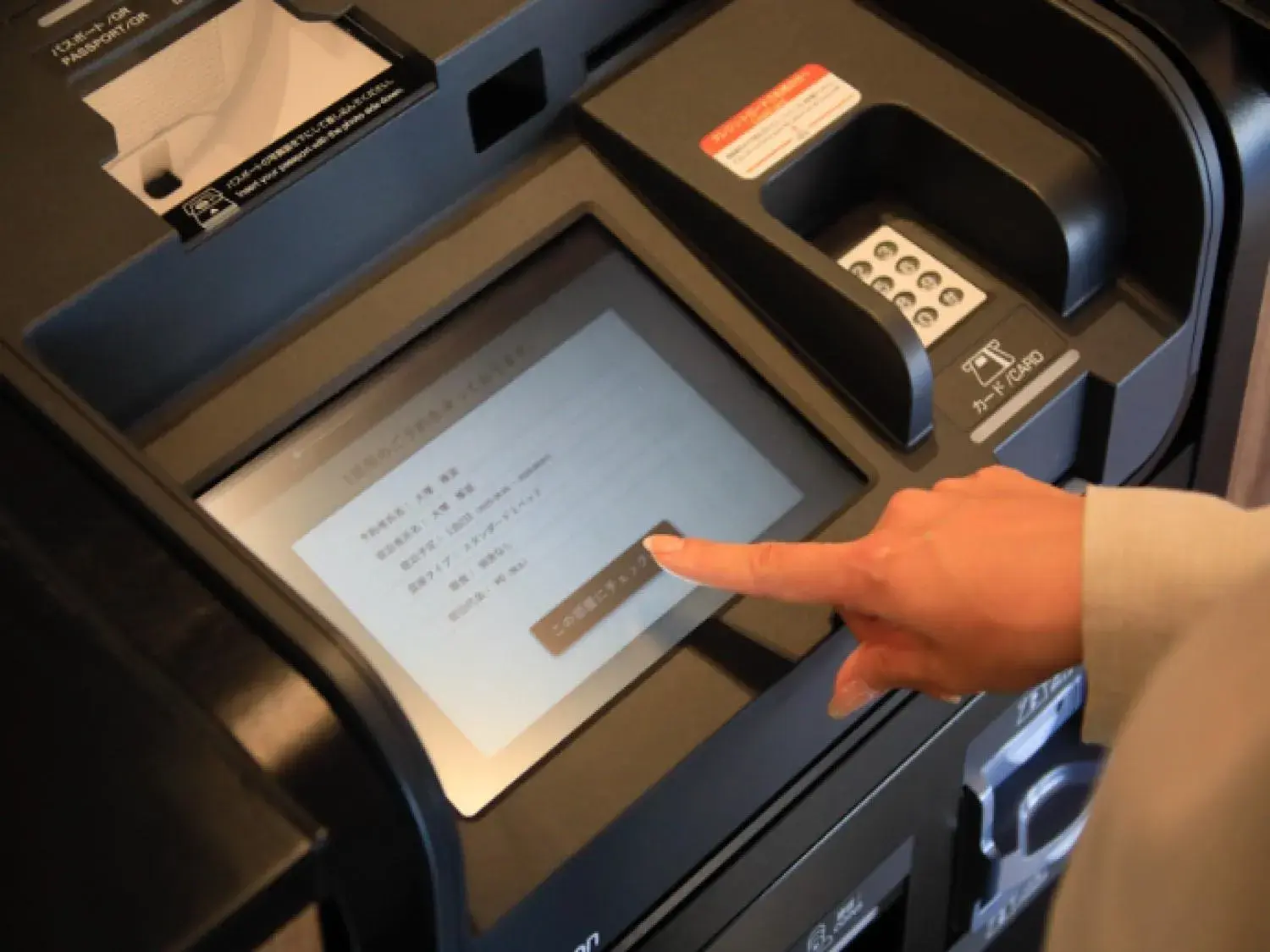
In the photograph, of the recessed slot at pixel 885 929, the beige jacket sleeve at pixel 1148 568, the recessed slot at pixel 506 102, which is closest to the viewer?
the beige jacket sleeve at pixel 1148 568

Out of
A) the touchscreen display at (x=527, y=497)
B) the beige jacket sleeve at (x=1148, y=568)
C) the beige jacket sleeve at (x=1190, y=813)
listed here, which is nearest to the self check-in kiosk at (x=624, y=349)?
the touchscreen display at (x=527, y=497)

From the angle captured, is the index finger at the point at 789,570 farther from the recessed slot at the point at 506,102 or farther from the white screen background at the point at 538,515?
the recessed slot at the point at 506,102

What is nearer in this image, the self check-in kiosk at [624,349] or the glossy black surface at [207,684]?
the glossy black surface at [207,684]

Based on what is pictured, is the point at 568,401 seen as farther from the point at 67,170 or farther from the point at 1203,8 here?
the point at 1203,8

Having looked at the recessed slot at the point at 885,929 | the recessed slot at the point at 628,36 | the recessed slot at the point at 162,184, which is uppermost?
the recessed slot at the point at 162,184

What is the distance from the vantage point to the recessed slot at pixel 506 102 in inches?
30.8

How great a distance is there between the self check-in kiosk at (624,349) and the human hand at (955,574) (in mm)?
32

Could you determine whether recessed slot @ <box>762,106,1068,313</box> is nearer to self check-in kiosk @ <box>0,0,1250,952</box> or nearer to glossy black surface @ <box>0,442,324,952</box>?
self check-in kiosk @ <box>0,0,1250,952</box>

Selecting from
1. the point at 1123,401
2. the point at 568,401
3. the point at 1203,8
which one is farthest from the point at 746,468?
the point at 1203,8

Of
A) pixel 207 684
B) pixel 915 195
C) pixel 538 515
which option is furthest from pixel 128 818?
pixel 915 195

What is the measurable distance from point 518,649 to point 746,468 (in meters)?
0.15

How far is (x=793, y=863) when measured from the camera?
0.85 meters

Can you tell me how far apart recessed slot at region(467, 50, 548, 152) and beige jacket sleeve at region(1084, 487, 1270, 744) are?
37 cm

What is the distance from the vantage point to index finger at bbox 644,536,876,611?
0.69 metres
